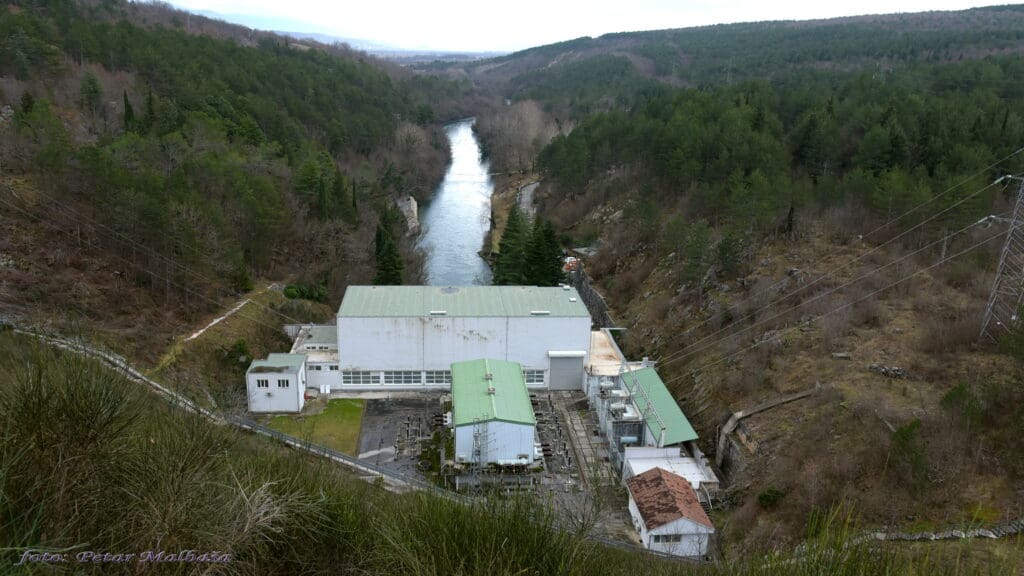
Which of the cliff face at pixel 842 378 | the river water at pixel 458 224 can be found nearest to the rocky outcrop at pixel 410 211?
the river water at pixel 458 224

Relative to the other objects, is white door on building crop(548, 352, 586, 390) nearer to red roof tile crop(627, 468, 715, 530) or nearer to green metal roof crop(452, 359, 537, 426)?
green metal roof crop(452, 359, 537, 426)

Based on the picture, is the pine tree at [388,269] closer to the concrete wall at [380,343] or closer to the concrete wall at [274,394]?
the concrete wall at [380,343]

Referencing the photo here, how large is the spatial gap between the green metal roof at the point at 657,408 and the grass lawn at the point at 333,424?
7406 millimetres

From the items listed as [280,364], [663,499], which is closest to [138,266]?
[280,364]

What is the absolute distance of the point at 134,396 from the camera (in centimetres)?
461

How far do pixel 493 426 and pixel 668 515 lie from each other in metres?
4.44

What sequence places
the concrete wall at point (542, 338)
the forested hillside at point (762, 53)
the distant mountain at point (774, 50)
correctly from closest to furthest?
1. the concrete wall at point (542, 338)
2. the forested hillside at point (762, 53)
3. the distant mountain at point (774, 50)

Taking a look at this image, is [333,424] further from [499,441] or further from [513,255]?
[513,255]

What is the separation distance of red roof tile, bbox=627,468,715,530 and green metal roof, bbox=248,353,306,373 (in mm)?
9618

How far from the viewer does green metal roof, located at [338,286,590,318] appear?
19.6 metres

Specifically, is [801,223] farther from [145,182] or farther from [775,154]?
[145,182]

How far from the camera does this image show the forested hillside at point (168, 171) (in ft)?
66.7

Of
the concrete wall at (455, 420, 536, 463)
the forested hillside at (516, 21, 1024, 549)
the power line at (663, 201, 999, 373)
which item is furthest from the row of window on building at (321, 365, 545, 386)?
the forested hillside at (516, 21, 1024, 549)

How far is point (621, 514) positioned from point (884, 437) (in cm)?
A: 554
